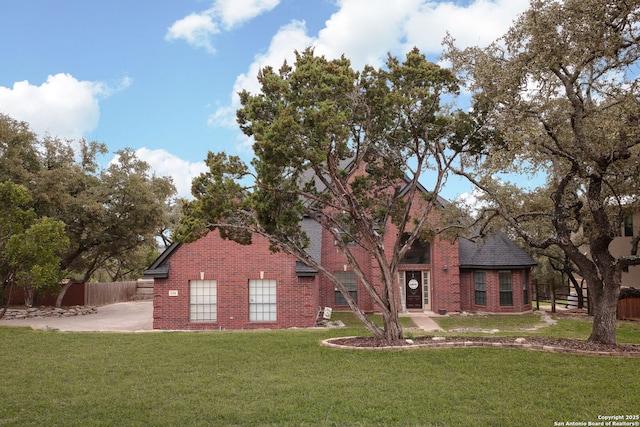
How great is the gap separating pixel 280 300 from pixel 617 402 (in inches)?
581

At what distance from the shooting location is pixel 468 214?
2059cm

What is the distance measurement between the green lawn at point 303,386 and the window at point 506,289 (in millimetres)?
15647

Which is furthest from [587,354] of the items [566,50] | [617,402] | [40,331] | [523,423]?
[40,331]

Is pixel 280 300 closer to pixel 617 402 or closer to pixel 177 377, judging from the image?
pixel 177 377

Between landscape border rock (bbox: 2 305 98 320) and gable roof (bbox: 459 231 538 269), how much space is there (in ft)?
71.1

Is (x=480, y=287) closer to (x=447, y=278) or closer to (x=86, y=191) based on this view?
(x=447, y=278)

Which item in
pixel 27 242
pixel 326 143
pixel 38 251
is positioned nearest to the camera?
pixel 326 143

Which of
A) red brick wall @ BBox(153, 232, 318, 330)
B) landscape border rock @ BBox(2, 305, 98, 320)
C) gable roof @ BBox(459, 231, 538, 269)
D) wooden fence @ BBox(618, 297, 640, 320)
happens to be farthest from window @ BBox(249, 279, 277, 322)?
wooden fence @ BBox(618, 297, 640, 320)

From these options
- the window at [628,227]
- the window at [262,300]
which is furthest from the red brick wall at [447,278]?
the window at [628,227]

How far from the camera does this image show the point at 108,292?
3869 centimetres

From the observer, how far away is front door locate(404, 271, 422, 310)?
27.8m

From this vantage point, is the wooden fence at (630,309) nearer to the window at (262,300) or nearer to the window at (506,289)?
the window at (506,289)

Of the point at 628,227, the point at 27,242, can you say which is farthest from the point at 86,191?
the point at 628,227

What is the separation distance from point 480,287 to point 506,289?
4.28 ft
